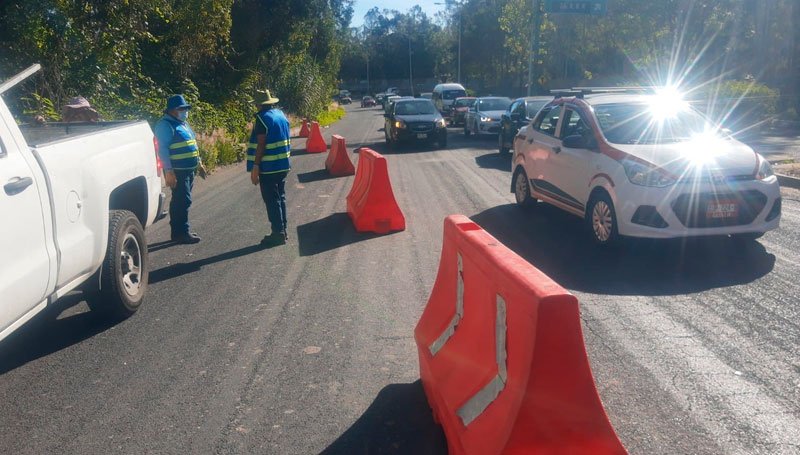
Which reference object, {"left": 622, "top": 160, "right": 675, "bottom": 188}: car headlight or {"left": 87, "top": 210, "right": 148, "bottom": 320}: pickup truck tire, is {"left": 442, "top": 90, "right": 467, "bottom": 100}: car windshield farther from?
{"left": 87, "top": 210, "right": 148, "bottom": 320}: pickup truck tire

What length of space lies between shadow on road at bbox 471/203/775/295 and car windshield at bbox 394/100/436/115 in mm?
14738

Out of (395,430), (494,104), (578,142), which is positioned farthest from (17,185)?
(494,104)

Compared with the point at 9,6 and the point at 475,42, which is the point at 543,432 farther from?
the point at 475,42

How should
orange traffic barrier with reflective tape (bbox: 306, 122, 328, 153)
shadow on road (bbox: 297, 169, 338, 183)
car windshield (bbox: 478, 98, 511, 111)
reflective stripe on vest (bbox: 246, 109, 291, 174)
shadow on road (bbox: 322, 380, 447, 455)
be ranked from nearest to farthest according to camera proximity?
shadow on road (bbox: 322, 380, 447, 455), reflective stripe on vest (bbox: 246, 109, 291, 174), shadow on road (bbox: 297, 169, 338, 183), orange traffic barrier with reflective tape (bbox: 306, 122, 328, 153), car windshield (bbox: 478, 98, 511, 111)

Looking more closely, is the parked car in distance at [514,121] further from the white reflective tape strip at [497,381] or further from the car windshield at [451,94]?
the car windshield at [451,94]

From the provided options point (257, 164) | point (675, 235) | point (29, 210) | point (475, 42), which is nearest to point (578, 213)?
point (675, 235)

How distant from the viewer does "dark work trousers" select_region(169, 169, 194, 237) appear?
9109mm

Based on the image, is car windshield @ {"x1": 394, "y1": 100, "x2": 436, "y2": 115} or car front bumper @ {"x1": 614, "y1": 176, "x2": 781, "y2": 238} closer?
car front bumper @ {"x1": 614, "y1": 176, "x2": 781, "y2": 238}

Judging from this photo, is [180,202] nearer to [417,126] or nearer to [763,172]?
[763,172]

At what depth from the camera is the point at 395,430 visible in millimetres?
4180

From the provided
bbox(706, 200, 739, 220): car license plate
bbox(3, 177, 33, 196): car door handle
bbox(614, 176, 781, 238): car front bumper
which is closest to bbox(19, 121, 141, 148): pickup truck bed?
bbox(3, 177, 33, 196): car door handle

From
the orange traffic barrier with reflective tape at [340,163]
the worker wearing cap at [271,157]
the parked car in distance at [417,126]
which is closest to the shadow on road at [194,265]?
the worker wearing cap at [271,157]

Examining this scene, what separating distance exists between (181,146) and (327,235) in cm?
221

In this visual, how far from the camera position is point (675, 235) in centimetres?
757
